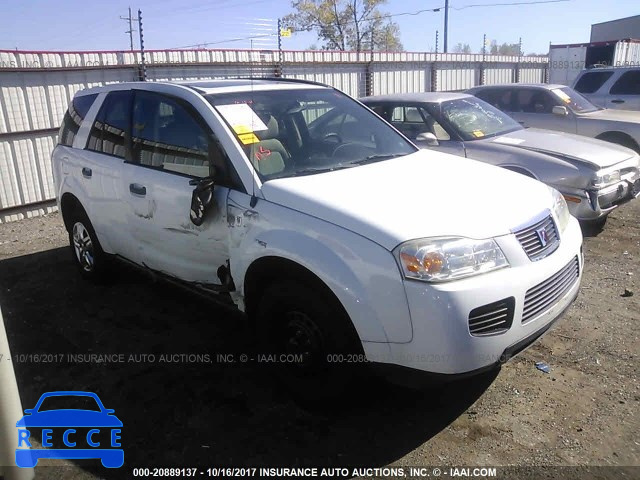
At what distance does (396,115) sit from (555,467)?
528 cm

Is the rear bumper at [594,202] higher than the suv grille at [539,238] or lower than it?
lower

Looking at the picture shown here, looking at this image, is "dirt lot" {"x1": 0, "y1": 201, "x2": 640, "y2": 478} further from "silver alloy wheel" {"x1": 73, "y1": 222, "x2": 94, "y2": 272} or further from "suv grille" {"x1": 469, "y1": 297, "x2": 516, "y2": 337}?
"suv grille" {"x1": 469, "y1": 297, "x2": 516, "y2": 337}

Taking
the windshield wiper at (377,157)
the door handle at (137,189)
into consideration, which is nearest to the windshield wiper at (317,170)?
the windshield wiper at (377,157)

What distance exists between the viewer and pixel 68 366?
3.92 m

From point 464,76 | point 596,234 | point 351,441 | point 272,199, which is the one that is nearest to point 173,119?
point 272,199

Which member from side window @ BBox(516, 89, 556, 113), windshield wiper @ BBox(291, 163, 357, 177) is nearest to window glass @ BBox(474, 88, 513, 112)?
side window @ BBox(516, 89, 556, 113)

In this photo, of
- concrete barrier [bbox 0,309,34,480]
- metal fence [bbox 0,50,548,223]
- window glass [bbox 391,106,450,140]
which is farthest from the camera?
metal fence [bbox 0,50,548,223]

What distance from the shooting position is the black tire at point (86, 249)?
4972mm

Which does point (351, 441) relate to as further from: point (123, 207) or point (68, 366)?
point (123, 207)

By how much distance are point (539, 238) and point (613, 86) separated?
31.6 ft

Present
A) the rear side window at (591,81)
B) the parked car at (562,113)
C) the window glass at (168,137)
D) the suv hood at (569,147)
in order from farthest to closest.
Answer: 1. the rear side window at (591,81)
2. the parked car at (562,113)
3. the suv hood at (569,147)
4. the window glass at (168,137)

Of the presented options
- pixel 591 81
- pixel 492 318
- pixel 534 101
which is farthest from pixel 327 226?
pixel 591 81

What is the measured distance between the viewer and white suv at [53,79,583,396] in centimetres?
264

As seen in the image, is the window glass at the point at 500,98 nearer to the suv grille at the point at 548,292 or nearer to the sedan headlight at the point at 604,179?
the sedan headlight at the point at 604,179
